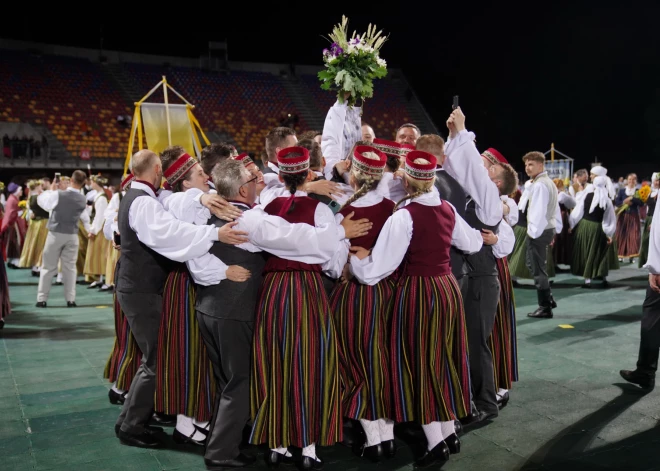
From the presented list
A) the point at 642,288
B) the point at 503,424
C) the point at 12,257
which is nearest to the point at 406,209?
the point at 503,424

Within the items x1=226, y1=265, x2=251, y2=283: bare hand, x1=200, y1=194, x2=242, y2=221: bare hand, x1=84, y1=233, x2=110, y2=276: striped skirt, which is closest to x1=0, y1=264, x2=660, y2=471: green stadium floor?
x1=226, y1=265, x2=251, y2=283: bare hand

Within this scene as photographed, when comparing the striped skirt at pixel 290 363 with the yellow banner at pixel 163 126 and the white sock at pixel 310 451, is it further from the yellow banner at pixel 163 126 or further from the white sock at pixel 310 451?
the yellow banner at pixel 163 126

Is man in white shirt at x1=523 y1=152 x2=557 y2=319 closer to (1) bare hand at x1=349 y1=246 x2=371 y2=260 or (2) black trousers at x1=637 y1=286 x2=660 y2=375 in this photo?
(2) black trousers at x1=637 y1=286 x2=660 y2=375

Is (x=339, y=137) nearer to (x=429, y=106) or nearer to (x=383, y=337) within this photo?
(x=383, y=337)

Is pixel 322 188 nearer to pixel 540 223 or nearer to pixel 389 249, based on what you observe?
A: pixel 389 249

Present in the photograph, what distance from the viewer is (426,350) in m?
3.05

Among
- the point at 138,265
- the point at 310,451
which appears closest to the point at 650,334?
the point at 310,451

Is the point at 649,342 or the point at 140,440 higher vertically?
the point at 649,342

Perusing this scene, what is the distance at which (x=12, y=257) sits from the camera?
12.1 m

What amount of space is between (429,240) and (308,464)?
48.8 inches

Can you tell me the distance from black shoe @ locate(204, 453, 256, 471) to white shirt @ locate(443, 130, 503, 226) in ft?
6.25

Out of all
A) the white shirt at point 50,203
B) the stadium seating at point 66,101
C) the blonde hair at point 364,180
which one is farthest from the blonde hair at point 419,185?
the stadium seating at point 66,101

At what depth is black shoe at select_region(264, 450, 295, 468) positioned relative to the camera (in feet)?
9.86

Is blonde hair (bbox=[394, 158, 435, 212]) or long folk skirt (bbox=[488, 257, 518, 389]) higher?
blonde hair (bbox=[394, 158, 435, 212])
